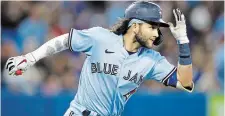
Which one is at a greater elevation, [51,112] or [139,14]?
[139,14]

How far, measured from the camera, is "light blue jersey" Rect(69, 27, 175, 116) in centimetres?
790

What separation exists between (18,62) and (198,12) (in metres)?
6.30

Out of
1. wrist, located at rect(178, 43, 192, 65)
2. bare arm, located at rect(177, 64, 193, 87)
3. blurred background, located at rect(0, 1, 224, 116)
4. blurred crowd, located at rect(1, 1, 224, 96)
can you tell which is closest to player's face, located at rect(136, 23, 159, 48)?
wrist, located at rect(178, 43, 192, 65)

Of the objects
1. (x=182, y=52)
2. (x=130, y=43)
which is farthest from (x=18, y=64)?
(x=182, y=52)

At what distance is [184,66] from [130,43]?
23.3 inches

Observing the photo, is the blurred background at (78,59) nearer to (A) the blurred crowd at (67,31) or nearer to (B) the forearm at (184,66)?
(A) the blurred crowd at (67,31)

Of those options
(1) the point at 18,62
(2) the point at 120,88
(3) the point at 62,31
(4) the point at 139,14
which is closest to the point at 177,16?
(4) the point at 139,14

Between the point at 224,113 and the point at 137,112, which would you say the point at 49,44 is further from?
the point at 224,113

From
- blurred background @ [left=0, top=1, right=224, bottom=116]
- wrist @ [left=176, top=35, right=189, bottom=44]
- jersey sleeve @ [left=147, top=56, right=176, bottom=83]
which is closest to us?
wrist @ [left=176, top=35, right=189, bottom=44]

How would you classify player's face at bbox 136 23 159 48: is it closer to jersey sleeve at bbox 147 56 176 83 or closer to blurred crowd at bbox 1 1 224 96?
jersey sleeve at bbox 147 56 176 83

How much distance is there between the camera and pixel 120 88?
26.1ft

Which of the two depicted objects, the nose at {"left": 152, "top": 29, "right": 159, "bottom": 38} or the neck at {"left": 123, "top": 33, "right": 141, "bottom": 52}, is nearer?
the nose at {"left": 152, "top": 29, "right": 159, "bottom": 38}

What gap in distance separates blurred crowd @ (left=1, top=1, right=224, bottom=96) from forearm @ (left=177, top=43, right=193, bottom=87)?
162 inches

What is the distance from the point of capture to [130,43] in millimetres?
7961
